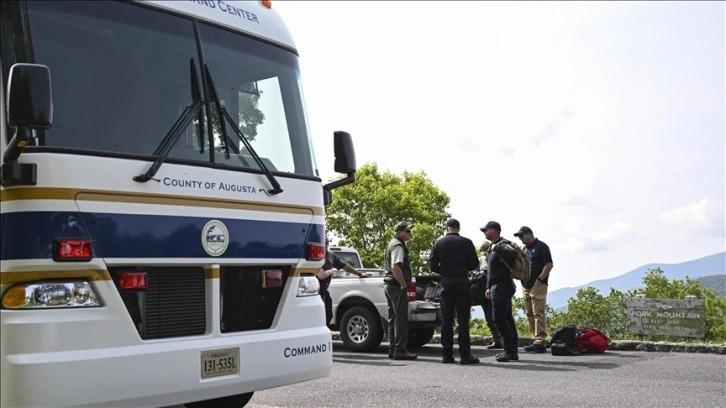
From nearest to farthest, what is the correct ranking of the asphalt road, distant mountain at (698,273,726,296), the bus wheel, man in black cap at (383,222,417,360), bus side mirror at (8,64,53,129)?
1. bus side mirror at (8,64,53,129)
2. the bus wheel
3. the asphalt road
4. man in black cap at (383,222,417,360)
5. distant mountain at (698,273,726,296)

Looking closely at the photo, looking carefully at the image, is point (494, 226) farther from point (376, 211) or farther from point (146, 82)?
point (376, 211)

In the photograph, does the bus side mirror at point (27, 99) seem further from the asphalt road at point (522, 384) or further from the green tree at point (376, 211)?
the green tree at point (376, 211)

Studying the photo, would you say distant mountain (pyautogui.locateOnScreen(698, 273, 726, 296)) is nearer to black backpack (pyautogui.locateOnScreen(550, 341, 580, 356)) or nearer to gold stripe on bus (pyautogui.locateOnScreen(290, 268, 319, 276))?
black backpack (pyautogui.locateOnScreen(550, 341, 580, 356))

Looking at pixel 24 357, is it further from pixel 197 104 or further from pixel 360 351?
pixel 360 351

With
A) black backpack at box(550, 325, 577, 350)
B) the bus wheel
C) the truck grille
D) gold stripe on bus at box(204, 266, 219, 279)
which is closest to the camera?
the truck grille

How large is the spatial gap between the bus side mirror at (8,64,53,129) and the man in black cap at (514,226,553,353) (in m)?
9.67

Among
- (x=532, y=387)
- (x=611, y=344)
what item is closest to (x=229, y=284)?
(x=532, y=387)

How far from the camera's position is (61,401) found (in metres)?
4.86

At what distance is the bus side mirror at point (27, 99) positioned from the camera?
4688 millimetres

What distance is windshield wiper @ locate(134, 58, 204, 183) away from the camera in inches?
213

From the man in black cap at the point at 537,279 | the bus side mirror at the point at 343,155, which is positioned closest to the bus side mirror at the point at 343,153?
the bus side mirror at the point at 343,155

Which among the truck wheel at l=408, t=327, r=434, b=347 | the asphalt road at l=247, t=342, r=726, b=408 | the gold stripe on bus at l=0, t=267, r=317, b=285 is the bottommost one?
the asphalt road at l=247, t=342, r=726, b=408

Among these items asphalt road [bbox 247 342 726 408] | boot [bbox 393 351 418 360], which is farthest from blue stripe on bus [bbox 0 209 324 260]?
boot [bbox 393 351 418 360]

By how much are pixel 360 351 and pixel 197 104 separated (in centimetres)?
882
